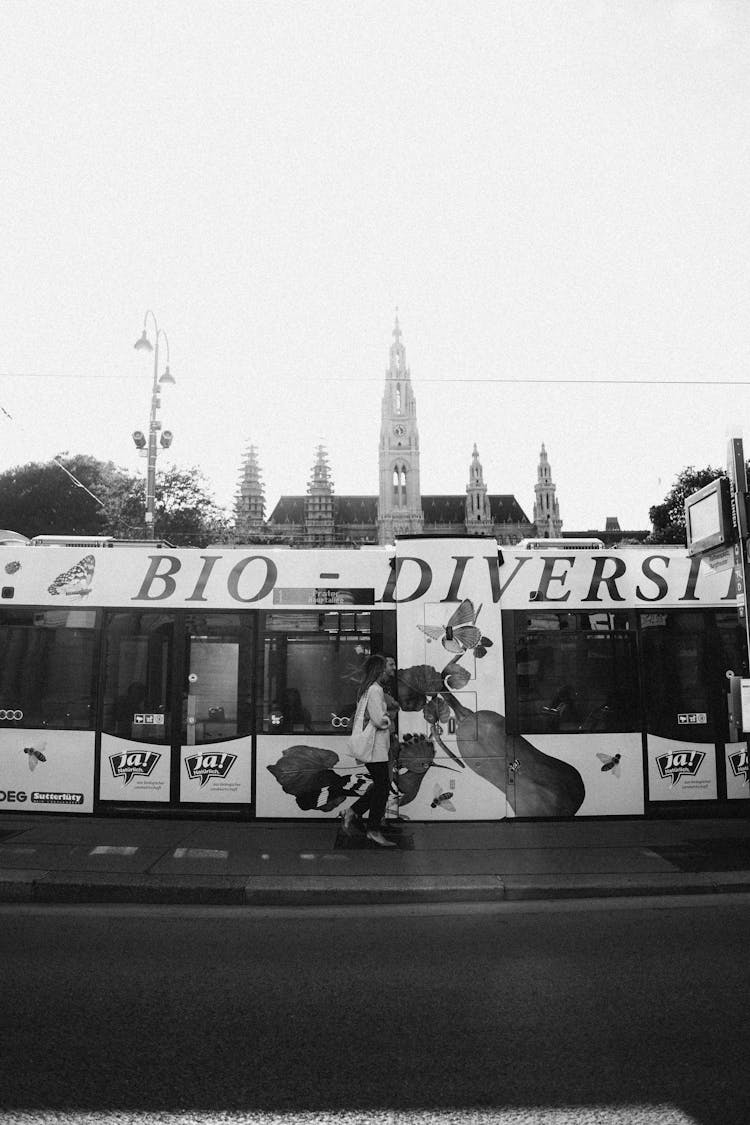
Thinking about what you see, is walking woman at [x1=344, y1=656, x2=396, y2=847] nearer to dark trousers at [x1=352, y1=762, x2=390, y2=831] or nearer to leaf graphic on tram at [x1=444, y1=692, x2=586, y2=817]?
dark trousers at [x1=352, y1=762, x2=390, y2=831]

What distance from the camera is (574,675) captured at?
392 inches

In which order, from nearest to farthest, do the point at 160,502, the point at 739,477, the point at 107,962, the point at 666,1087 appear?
the point at 666,1087
the point at 107,962
the point at 739,477
the point at 160,502

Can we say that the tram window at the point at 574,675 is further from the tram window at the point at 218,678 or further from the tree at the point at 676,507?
the tree at the point at 676,507

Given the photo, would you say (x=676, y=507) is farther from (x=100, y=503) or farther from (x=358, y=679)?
(x=358, y=679)

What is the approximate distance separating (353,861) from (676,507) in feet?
147

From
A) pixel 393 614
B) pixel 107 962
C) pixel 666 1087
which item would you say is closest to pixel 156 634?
pixel 393 614

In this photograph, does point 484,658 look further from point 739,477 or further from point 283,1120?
point 283,1120

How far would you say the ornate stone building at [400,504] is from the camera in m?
156

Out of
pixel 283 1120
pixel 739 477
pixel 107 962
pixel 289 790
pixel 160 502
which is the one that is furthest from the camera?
pixel 160 502

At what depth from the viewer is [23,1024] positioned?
15.0ft

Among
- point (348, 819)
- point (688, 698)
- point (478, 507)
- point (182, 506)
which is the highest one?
point (478, 507)

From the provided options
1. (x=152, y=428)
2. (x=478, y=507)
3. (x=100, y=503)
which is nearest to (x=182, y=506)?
(x=100, y=503)

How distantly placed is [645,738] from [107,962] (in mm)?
6561

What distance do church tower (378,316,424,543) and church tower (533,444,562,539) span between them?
80.8 feet
